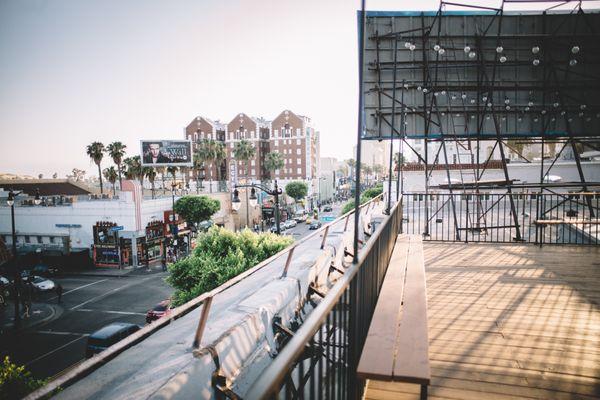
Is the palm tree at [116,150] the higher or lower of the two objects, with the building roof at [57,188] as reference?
higher

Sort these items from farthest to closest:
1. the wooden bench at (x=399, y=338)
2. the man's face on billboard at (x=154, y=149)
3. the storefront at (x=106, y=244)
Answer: the man's face on billboard at (x=154, y=149) → the storefront at (x=106, y=244) → the wooden bench at (x=399, y=338)

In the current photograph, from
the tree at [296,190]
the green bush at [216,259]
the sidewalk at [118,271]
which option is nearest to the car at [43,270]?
the sidewalk at [118,271]

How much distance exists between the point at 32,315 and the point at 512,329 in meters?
25.2

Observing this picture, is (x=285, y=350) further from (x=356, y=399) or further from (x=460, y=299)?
(x=460, y=299)

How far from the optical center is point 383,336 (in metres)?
2.28

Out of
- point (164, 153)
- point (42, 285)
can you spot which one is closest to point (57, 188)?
point (164, 153)

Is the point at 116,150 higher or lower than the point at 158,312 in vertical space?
higher

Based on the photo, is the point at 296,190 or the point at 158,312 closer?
the point at 158,312

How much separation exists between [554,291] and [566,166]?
29.6 m

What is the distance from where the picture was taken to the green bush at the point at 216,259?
1164cm

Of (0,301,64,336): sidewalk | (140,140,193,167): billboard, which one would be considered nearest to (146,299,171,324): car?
(0,301,64,336): sidewalk

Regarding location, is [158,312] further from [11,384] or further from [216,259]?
[11,384]

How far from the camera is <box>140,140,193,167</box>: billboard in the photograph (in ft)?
148

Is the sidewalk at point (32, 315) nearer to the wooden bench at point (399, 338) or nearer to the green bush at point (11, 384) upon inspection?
the green bush at point (11, 384)
